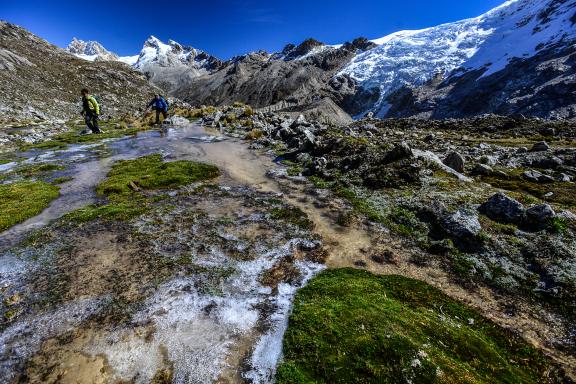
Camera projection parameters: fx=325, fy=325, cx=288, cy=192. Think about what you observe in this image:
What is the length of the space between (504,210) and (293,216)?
26.6ft

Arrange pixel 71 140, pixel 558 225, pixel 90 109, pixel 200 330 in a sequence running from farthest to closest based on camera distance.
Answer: pixel 90 109
pixel 71 140
pixel 558 225
pixel 200 330

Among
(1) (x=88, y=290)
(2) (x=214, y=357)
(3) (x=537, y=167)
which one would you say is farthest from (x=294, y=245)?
(3) (x=537, y=167)

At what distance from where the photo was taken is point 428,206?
1364 centimetres

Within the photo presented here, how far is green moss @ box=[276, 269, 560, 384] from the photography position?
6.43m

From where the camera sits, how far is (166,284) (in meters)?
9.26

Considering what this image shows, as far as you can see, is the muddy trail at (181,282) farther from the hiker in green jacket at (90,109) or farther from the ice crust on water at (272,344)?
the hiker in green jacket at (90,109)

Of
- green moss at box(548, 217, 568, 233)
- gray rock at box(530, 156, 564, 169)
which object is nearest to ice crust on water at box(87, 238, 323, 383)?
green moss at box(548, 217, 568, 233)

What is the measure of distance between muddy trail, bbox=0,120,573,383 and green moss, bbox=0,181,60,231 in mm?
497

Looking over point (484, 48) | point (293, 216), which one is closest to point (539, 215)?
point (293, 216)

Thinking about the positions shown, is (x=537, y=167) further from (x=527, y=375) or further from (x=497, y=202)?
(x=527, y=375)

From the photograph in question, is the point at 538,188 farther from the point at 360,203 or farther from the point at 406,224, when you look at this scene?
the point at 360,203

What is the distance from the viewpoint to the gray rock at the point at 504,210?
11.8 meters

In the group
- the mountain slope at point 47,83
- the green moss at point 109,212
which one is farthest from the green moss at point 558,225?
the mountain slope at point 47,83

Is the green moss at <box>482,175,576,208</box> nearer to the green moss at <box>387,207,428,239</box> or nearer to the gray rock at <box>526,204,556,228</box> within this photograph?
the gray rock at <box>526,204,556,228</box>
